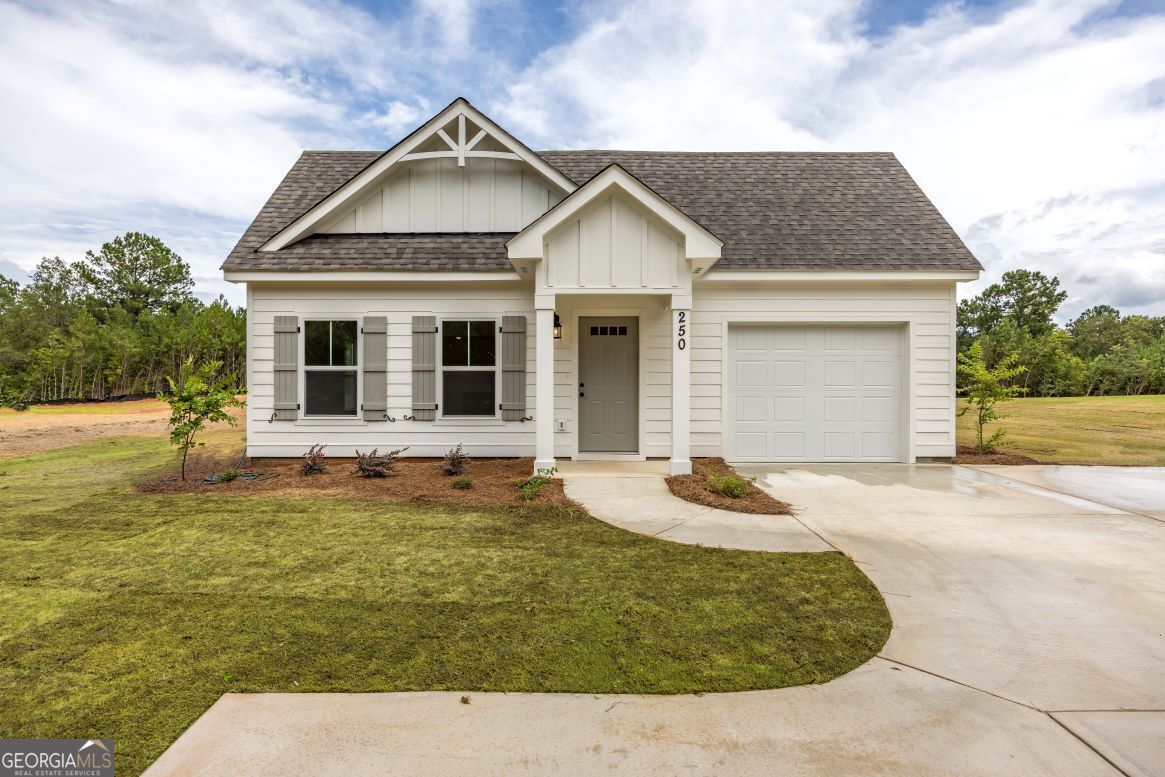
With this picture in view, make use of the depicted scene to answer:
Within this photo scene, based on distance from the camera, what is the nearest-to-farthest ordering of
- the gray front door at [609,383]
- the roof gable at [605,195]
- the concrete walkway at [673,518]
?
the concrete walkway at [673,518] < the roof gable at [605,195] < the gray front door at [609,383]

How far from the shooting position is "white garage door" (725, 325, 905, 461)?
8383 millimetres

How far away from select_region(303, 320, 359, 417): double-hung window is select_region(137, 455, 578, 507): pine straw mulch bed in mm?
941

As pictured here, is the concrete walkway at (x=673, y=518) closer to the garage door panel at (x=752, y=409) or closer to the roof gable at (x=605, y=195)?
the garage door panel at (x=752, y=409)

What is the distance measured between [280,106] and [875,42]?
15.8 metres

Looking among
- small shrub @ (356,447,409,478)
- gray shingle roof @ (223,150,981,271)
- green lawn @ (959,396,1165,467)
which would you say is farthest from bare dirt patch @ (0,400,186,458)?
green lawn @ (959,396,1165,467)

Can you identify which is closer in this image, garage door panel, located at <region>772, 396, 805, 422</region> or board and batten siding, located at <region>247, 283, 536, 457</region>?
board and batten siding, located at <region>247, 283, 536, 457</region>

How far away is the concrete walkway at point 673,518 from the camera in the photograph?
14.5 feet

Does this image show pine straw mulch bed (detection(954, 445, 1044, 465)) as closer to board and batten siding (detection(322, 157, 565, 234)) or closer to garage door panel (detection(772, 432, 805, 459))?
garage door panel (detection(772, 432, 805, 459))

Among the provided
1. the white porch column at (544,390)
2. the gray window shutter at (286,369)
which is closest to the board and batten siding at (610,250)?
the white porch column at (544,390)

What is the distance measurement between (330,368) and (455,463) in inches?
108

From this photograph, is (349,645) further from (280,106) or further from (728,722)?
(280,106)

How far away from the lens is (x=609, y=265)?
684cm

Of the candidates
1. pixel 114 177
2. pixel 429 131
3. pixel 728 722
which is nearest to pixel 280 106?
pixel 429 131

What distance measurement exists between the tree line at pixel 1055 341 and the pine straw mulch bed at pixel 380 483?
14.7m
